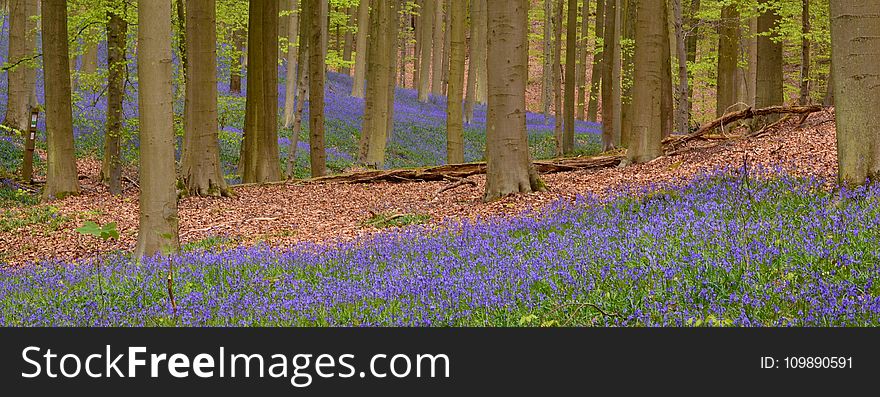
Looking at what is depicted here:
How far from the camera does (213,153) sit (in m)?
17.2

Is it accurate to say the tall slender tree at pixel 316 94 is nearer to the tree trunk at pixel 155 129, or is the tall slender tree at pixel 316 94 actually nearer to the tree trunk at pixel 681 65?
the tree trunk at pixel 681 65

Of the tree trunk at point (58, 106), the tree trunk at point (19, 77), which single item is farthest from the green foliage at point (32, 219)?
the tree trunk at point (19, 77)

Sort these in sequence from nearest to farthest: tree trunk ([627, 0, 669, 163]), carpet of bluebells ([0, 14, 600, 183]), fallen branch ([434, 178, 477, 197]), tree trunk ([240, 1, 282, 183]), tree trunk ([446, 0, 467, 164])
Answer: tree trunk ([627, 0, 669, 163]) < fallen branch ([434, 178, 477, 197]) < tree trunk ([240, 1, 282, 183]) < tree trunk ([446, 0, 467, 164]) < carpet of bluebells ([0, 14, 600, 183])

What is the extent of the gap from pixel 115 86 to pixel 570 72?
1562cm

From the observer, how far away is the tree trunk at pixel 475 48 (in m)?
32.0

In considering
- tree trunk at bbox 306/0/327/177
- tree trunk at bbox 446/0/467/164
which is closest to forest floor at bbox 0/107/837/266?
tree trunk at bbox 306/0/327/177

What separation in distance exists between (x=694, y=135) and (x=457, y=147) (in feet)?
21.4

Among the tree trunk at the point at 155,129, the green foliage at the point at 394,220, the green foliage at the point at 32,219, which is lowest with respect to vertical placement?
the green foliage at the point at 32,219

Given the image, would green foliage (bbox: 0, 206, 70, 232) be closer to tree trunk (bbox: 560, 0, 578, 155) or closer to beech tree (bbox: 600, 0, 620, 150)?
tree trunk (bbox: 560, 0, 578, 155)

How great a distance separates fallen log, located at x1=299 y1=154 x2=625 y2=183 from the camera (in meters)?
18.5

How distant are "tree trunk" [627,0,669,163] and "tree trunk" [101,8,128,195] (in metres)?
11.2

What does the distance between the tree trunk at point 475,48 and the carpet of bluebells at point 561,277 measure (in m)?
22.4

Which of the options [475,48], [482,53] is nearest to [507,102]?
A: [475,48]

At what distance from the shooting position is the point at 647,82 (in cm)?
1634
